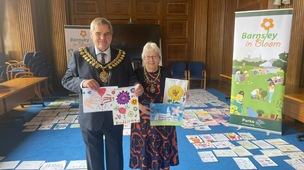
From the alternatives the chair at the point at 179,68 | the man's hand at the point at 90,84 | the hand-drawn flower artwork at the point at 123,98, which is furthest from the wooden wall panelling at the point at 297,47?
the man's hand at the point at 90,84

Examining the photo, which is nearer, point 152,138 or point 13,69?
point 152,138

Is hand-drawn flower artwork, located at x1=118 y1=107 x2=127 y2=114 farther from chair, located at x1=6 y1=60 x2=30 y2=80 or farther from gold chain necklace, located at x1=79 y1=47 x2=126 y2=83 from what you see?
chair, located at x1=6 y1=60 x2=30 y2=80

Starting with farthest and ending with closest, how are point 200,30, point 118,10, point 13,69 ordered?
point 200,30 → point 118,10 → point 13,69

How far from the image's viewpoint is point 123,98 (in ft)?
5.10

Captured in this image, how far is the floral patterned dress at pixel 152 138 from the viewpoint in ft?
5.58

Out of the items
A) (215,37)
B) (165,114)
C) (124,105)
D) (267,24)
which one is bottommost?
(165,114)

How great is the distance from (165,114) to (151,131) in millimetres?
193

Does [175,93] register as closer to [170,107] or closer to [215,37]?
[170,107]

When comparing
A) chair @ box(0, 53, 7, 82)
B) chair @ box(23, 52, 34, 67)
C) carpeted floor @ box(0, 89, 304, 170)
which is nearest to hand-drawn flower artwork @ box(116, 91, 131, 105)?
carpeted floor @ box(0, 89, 304, 170)

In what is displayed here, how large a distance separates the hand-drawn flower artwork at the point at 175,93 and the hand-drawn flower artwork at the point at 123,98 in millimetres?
330

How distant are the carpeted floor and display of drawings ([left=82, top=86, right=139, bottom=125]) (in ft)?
3.66

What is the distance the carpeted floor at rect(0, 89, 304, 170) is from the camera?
250 centimetres

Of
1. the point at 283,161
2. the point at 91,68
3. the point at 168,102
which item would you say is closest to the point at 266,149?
the point at 283,161

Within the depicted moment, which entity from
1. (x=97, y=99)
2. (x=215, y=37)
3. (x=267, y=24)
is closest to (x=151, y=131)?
(x=97, y=99)
